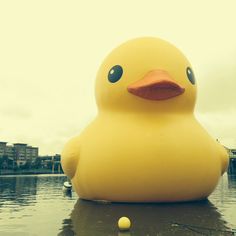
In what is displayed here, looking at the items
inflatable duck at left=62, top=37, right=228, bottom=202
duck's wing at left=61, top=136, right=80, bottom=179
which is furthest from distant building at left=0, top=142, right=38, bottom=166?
inflatable duck at left=62, top=37, right=228, bottom=202

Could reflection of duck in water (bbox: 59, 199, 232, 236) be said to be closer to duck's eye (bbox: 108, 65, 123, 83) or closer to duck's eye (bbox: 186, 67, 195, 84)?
duck's eye (bbox: 108, 65, 123, 83)

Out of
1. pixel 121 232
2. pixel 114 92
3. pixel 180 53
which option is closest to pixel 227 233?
pixel 121 232

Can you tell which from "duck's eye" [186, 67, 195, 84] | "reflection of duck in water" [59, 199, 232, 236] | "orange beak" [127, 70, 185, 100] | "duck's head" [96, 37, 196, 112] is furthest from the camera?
"duck's eye" [186, 67, 195, 84]

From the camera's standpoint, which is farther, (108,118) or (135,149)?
(108,118)

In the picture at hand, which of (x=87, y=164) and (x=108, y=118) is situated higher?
(x=108, y=118)

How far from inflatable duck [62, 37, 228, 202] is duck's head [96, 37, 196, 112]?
3 centimetres

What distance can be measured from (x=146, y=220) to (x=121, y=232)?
4.73 ft

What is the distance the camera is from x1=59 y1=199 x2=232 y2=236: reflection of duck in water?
7438mm

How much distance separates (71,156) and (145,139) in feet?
8.96

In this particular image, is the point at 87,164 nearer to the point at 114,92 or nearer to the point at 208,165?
the point at 114,92

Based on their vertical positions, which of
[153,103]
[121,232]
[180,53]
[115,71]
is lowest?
[121,232]

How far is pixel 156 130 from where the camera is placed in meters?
11.1

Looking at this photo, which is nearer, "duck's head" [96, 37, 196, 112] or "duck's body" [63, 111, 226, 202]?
"duck's body" [63, 111, 226, 202]

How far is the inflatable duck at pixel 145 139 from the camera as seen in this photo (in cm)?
1074
